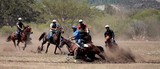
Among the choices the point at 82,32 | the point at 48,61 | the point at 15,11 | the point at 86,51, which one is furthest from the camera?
the point at 15,11

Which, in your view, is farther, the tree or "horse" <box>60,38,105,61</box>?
the tree

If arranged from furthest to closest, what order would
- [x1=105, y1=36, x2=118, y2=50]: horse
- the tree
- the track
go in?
the tree < [x1=105, y1=36, x2=118, y2=50]: horse < the track

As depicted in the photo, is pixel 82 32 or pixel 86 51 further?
pixel 82 32

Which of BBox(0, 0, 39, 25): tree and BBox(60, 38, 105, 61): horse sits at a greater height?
BBox(60, 38, 105, 61): horse

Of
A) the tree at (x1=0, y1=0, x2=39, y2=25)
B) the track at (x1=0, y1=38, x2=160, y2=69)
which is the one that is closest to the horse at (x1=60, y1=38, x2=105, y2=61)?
the track at (x1=0, y1=38, x2=160, y2=69)

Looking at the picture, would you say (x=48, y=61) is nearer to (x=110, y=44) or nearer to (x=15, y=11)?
(x=110, y=44)

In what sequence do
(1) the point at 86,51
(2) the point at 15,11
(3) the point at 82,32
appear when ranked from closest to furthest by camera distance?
1. (1) the point at 86,51
2. (3) the point at 82,32
3. (2) the point at 15,11

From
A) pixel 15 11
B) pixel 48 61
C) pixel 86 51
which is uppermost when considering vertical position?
pixel 86 51

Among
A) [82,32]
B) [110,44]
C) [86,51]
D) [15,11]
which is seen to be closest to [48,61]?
[86,51]

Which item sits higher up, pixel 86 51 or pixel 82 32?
pixel 82 32

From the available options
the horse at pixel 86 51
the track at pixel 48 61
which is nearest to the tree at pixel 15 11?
the track at pixel 48 61

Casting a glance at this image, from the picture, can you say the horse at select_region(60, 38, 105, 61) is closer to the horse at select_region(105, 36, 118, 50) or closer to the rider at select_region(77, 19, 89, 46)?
the rider at select_region(77, 19, 89, 46)

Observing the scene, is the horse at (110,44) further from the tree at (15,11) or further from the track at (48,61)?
the tree at (15,11)

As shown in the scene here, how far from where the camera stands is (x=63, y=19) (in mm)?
82688
